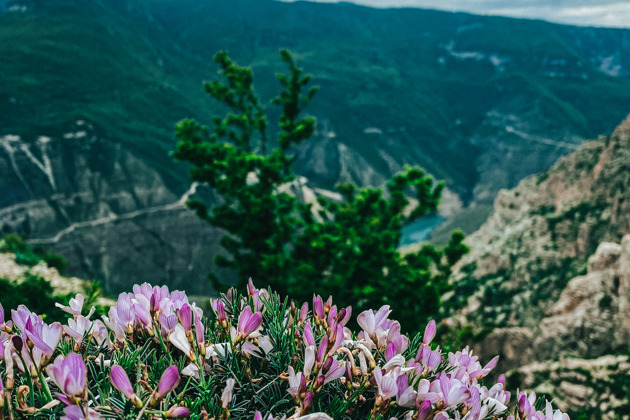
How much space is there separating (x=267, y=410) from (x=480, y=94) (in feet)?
665

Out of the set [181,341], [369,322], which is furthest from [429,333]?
[181,341]

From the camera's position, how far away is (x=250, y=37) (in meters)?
195

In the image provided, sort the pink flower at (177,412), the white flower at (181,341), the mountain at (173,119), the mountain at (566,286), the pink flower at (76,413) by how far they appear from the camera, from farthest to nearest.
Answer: the mountain at (173,119) → the mountain at (566,286) → the white flower at (181,341) → the pink flower at (177,412) → the pink flower at (76,413)

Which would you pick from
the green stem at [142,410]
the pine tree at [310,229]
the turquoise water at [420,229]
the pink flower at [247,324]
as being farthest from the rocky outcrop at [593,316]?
the turquoise water at [420,229]

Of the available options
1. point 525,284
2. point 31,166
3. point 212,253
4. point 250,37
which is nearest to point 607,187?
point 525,284

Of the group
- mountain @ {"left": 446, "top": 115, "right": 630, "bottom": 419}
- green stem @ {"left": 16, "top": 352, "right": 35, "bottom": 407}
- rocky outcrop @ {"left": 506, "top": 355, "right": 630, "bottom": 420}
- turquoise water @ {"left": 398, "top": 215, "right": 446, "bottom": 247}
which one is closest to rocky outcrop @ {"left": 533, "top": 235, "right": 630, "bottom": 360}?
mountain @ {"left": 446, "top": 115, "right": 630, "bottom": 419}

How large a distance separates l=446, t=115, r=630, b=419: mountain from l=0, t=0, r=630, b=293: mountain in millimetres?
51916

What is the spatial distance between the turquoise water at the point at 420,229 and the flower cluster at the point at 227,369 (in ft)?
367

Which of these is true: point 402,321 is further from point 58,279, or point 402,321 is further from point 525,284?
point 525,284

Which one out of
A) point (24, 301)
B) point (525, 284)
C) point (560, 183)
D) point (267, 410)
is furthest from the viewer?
point (560, 183)

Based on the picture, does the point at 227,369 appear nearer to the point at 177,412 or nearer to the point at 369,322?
the point at 177,412

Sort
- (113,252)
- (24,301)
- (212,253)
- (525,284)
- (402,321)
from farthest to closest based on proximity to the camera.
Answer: (212,253) → (113,252) → (525,284) → (402,321) → (24,301)

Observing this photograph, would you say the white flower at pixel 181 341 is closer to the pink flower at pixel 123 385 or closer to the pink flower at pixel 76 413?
the pink flower at pixel 123 385

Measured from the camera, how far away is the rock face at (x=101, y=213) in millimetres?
68562
